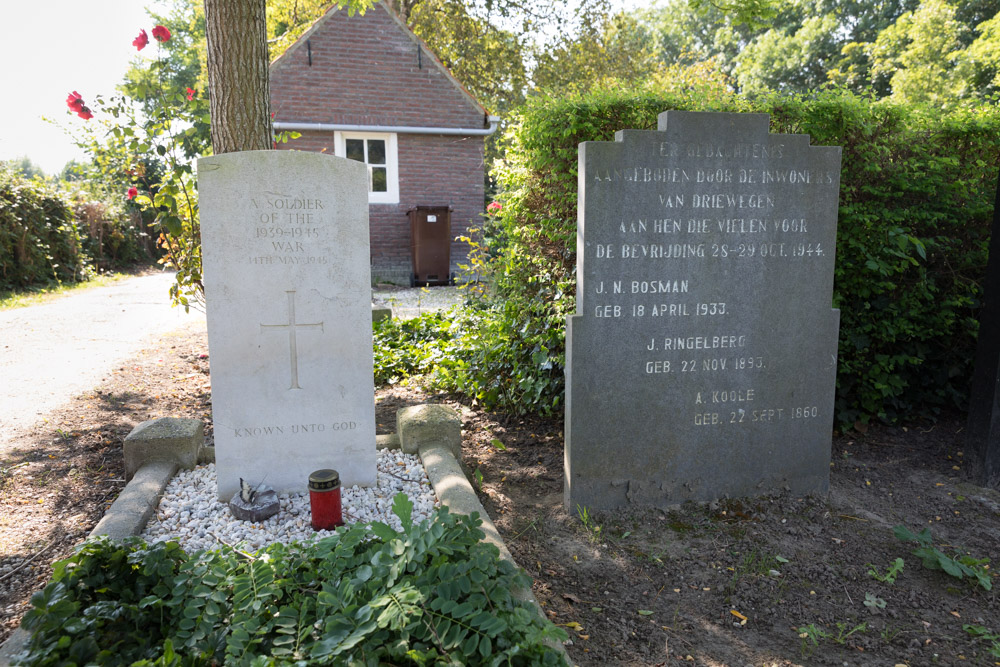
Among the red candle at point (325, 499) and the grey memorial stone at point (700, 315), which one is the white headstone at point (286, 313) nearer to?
the red candle at point (325, 499)

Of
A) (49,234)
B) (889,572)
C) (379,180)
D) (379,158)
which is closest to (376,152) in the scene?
(379,158)

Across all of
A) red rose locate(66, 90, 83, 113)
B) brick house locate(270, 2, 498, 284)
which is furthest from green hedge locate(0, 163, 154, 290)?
red rose locate(66, 90, 83, 113)

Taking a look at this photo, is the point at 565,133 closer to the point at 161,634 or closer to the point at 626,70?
the point at 161,634

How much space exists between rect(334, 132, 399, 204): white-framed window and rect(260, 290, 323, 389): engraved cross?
422 inches

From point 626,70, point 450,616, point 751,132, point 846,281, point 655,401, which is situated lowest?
point 450,616

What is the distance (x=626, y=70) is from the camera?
2125 centimetres

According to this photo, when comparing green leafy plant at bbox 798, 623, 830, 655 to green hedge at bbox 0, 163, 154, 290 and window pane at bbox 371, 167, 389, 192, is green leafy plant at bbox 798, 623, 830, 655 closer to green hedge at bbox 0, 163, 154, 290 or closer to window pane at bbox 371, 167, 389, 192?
window pane at bbox 371, 167, 389, 192

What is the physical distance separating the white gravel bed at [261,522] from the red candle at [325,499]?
0.17ft

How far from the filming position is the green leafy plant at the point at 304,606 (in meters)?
1.87

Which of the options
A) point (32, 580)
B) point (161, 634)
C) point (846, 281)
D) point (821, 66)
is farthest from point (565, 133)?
point (821, 66)

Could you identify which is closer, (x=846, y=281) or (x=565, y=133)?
(x=565, y=133)

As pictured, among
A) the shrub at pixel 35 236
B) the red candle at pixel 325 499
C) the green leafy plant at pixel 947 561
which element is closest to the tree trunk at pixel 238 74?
the red candle at pixel 325 499

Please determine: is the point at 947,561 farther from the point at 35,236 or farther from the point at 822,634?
the point at 35,236

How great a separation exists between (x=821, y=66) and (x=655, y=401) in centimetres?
3264
